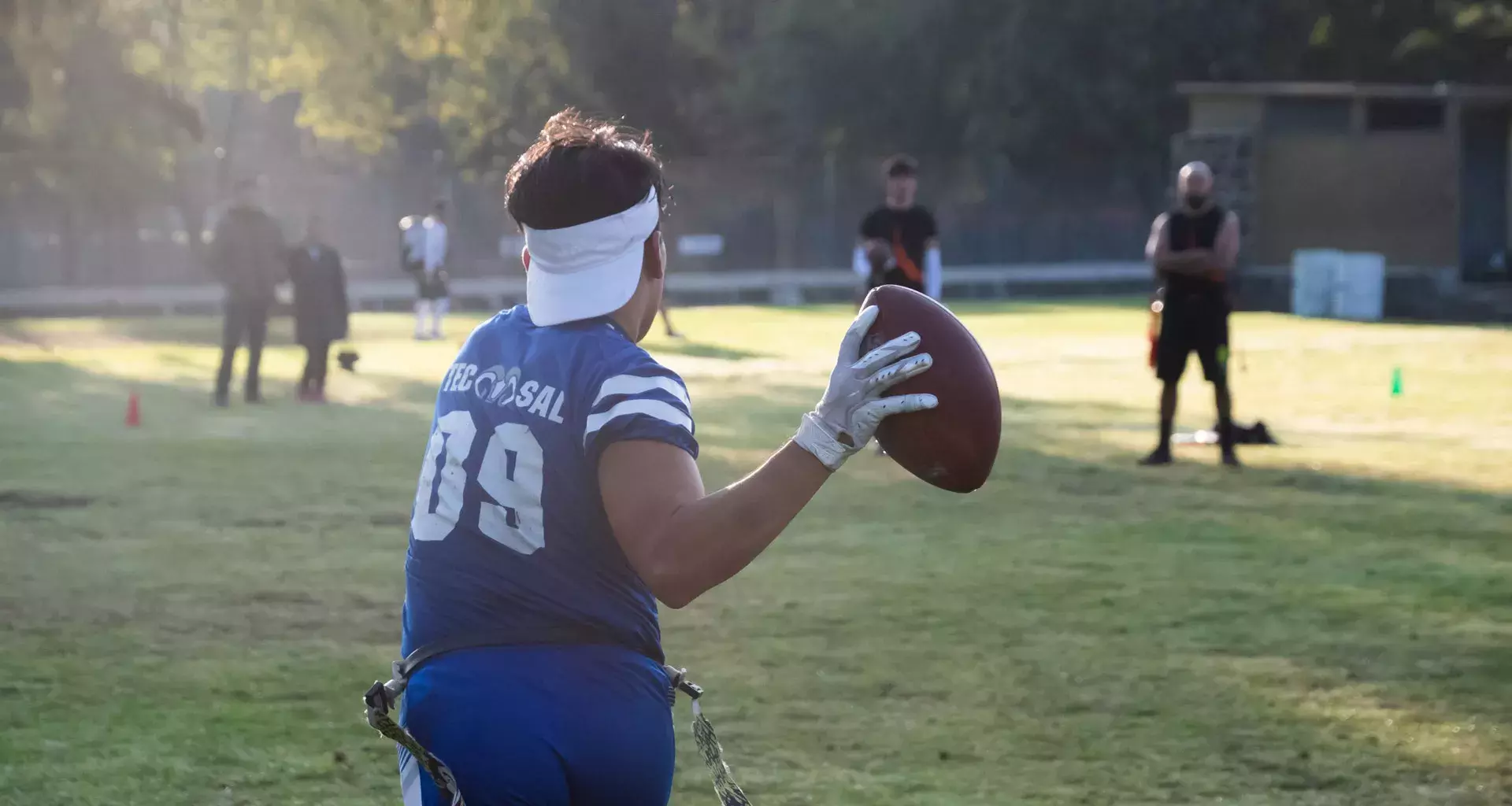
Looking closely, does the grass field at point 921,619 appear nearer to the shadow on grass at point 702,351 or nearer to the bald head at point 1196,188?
the bald head at point 1196,188

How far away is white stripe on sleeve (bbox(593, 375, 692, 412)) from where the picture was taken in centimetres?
269

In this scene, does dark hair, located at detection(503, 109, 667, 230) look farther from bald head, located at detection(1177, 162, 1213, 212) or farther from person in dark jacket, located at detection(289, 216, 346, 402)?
person in dark jacket, located at detection(289, 216, 346, 402)

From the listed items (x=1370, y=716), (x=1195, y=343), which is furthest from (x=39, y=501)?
(x=1370, y=716)

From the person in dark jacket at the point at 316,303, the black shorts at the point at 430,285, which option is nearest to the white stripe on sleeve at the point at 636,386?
the person in dark jacket at the point at 316,303

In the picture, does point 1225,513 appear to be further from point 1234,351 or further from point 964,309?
point 964,309

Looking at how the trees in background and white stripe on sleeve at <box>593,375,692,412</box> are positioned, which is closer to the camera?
white stripe on sleeve at <box>593,375,692,412</box>

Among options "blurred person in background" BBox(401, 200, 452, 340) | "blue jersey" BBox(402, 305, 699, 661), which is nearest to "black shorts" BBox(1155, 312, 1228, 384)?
"blue jersey" BBox(402, 305, 699, 661)

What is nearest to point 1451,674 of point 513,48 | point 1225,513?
point 1225,513

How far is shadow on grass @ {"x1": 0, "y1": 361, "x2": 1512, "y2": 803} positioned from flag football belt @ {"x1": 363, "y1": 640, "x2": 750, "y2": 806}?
2.53m

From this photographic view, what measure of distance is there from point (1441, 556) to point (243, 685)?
19.7 feet

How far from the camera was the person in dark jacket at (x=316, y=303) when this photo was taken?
720 inches

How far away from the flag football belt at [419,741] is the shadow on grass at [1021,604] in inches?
99.7

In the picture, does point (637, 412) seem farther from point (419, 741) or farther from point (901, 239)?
point (901, 239)

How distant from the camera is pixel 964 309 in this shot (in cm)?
3594
